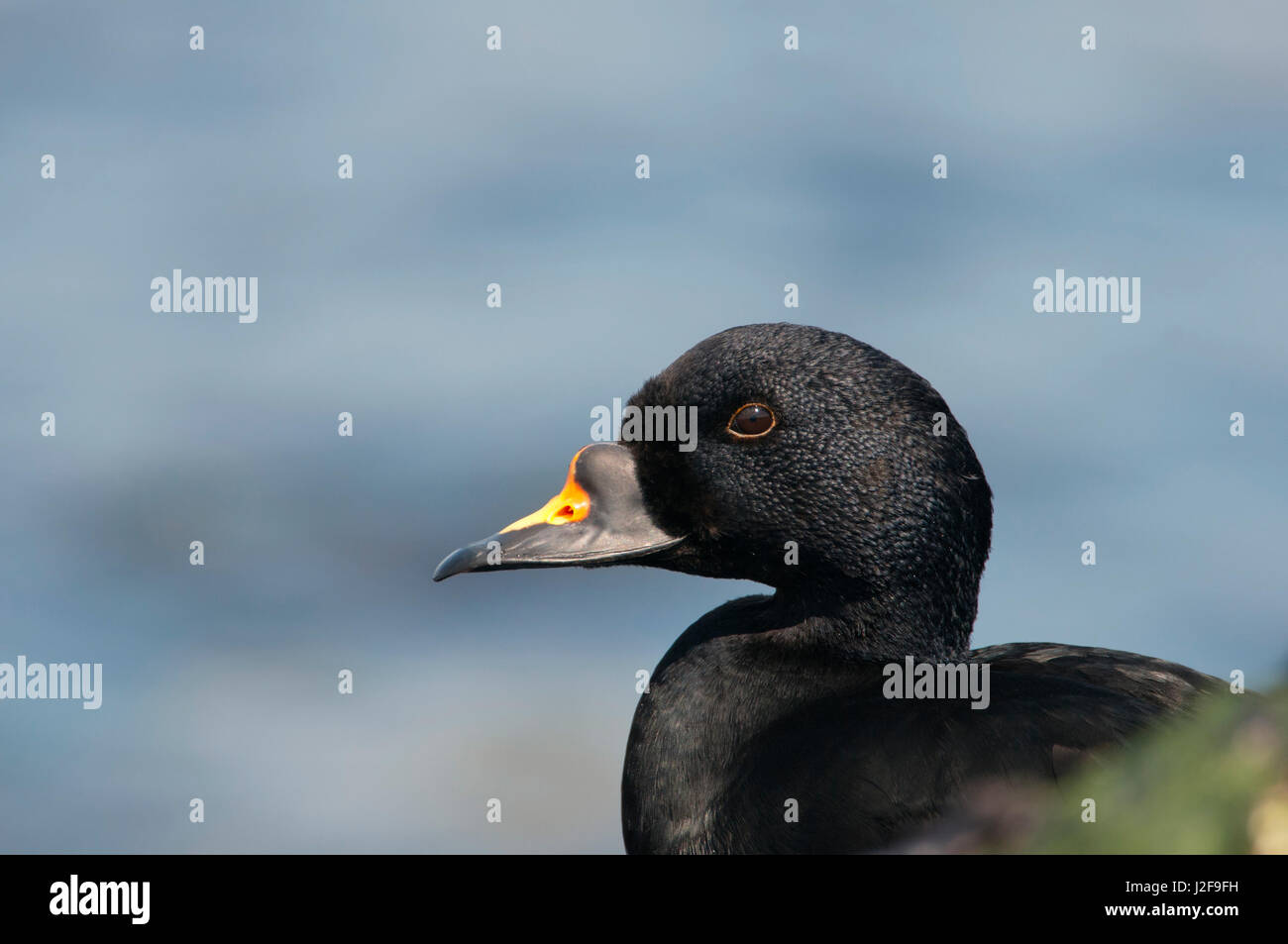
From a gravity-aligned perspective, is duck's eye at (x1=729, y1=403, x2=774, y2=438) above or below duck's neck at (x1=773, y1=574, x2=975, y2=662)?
above

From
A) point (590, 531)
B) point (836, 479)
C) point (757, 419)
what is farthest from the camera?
point (590, 531)

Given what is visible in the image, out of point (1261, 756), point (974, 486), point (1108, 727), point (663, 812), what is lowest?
point (663, 812)

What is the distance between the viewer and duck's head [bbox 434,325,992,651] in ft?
15.2

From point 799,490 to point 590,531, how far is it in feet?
2.45

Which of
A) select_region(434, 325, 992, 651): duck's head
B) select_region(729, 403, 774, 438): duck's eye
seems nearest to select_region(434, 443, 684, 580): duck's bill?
select_region(434, 325, 992, 651): duck's head

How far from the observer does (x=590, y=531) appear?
5.02 meters

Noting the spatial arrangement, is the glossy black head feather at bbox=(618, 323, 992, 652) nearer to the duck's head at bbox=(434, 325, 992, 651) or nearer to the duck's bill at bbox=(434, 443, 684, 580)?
the duck's head at bbox=(434, 325, 992, 651)

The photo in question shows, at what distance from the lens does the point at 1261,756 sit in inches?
63.5

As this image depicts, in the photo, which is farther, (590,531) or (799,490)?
(590,531)

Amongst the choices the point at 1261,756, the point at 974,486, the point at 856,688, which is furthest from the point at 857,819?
the point at 1261,756

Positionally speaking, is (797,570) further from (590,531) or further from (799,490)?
(590,531)

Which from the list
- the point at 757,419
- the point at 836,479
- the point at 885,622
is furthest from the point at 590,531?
the point at 885,622
